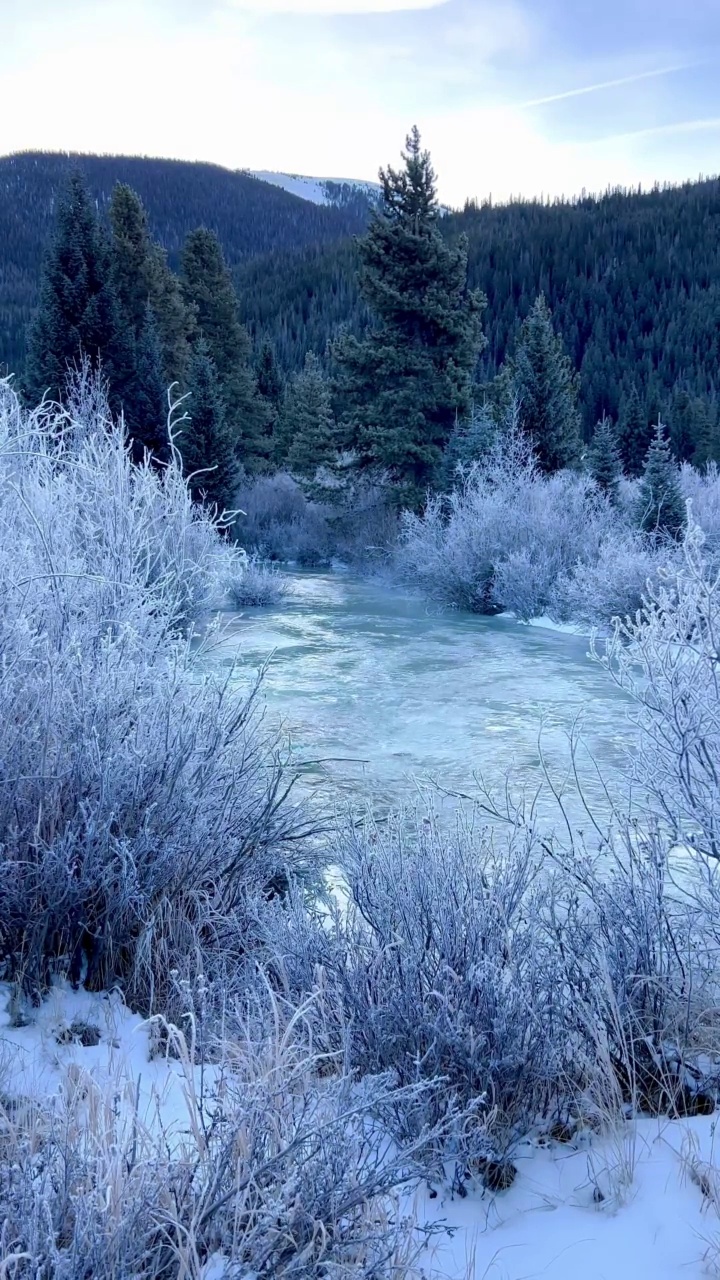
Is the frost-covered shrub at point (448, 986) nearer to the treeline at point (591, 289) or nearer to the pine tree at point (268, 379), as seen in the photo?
the pine tree at point (268, 379)

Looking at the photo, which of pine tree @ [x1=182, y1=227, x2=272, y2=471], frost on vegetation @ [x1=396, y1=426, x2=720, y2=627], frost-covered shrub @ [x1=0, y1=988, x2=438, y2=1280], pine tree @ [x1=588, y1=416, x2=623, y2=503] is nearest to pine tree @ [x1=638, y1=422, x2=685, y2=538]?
frost on vegetation @ [x1=396, y1=426, x2=720, y2=627]

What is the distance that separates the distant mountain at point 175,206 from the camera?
11956 centimetres

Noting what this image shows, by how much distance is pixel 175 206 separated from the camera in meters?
136

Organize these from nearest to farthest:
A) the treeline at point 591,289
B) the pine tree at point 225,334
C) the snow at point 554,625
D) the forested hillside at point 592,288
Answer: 1. the snow at point 554,625
2. the pine tree at point 225,334
3. the treeline at point 591,289
4. the forested hillside at point 592,288

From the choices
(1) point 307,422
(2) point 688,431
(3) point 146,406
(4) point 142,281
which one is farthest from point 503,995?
(2) point 688,431

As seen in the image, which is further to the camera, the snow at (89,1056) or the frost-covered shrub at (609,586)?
the frost-covered shrub at (609,586)

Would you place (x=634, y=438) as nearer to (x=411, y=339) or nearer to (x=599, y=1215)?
(x=411, y=339)

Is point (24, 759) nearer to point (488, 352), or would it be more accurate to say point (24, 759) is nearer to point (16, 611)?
point (16, 611)

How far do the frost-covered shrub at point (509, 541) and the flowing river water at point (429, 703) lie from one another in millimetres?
893

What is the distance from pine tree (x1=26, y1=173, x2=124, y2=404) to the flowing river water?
1066cm

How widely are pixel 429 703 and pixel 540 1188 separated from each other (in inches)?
285

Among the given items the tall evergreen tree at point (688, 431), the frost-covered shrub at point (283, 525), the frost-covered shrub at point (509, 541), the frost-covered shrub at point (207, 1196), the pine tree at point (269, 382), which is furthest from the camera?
the pine tree at point (269, 382)

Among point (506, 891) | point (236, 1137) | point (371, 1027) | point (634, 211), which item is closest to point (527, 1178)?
point (371, 1027)

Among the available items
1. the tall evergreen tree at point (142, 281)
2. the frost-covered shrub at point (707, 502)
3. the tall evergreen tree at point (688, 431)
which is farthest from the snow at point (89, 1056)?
the tall evergreen tree at point (688, 431)
